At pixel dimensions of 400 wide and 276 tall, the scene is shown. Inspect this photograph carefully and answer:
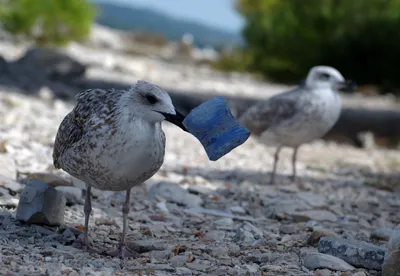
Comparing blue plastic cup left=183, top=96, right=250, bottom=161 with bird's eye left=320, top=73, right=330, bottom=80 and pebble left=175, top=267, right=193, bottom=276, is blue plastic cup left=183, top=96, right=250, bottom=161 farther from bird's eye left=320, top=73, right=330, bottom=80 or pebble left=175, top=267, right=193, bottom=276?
bird's eye left=320, top=73, right=330, bottom=80

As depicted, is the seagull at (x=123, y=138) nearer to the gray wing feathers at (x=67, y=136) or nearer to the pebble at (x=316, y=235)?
the gray wing feathers at (x=67, y=136)

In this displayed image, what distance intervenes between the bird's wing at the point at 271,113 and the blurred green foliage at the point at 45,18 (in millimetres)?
17812

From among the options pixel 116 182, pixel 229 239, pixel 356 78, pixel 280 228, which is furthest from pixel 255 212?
pixel 356 78

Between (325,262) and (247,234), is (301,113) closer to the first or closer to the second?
(247,234)

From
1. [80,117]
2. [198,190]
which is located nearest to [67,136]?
[80,117]

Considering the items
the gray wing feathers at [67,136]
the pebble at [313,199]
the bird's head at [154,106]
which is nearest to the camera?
the bird's head at [154,106]

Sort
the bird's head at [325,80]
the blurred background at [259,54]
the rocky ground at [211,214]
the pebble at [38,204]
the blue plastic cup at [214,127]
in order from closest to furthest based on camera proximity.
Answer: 1. the blue plastic cup at [214,127]
2. the rocky ground at [211,214]
3. the pebble at [38,204]
4. the bird's head at [325,80]
5. the blurred background at [259,54]

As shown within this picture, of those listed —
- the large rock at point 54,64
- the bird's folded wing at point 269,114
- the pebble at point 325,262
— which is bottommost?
the pebble at point 325,262

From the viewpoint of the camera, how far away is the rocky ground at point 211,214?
17.0 feet

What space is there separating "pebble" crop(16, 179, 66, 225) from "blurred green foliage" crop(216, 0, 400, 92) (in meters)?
18.9

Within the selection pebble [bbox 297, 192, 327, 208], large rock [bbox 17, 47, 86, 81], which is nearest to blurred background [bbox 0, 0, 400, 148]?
large rock [bbox 17, 47, 86, 81]

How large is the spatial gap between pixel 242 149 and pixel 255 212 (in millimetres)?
4115

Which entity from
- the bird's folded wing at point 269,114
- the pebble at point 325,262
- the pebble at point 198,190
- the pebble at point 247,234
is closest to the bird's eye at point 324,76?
the bird's folded wing at point 269,114

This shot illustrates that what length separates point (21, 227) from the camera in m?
5.63
